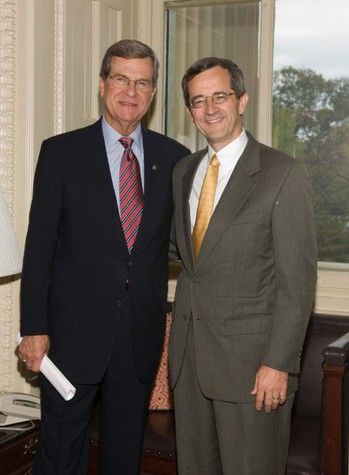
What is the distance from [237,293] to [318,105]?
2.09m

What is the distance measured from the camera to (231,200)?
246 centimetres

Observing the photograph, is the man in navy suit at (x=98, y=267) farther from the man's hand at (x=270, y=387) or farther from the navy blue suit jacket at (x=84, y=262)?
the man's hand at (x=270, y=387)

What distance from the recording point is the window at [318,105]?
420 cm

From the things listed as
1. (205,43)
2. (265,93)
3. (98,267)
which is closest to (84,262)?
(98,267)

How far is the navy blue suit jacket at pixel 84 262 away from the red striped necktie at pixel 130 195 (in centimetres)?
3

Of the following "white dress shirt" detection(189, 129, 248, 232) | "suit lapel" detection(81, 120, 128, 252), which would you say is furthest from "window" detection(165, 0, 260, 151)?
"white dress shirt" detection(189, 129, 248, 232)

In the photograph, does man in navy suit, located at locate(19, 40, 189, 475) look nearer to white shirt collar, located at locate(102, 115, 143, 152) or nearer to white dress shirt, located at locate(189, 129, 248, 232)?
white shirt collar, located at locate(102, 115, 143, 152)

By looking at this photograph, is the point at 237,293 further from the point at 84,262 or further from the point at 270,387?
the point at 84,262

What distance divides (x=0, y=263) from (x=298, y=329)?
3.44 ft

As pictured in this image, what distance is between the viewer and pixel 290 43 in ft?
14.0

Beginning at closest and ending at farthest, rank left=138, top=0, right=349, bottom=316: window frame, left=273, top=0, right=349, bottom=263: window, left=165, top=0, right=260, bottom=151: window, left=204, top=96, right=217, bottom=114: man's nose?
left=204, top=96, right=217, bottom=114: man's nose, left=138, top=0, right=349, bottom=316: window frame, left=273, top=0, right=349, bottom=263: window, left=165, top=0, right=260, bottom=151: window

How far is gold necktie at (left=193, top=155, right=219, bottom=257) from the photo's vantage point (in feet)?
8.29

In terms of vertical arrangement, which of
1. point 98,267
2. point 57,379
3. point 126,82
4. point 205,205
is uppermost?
point 126,82

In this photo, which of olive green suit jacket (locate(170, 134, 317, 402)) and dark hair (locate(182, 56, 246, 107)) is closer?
olive green suit jacket (locate(170, 134, 317, 402))
